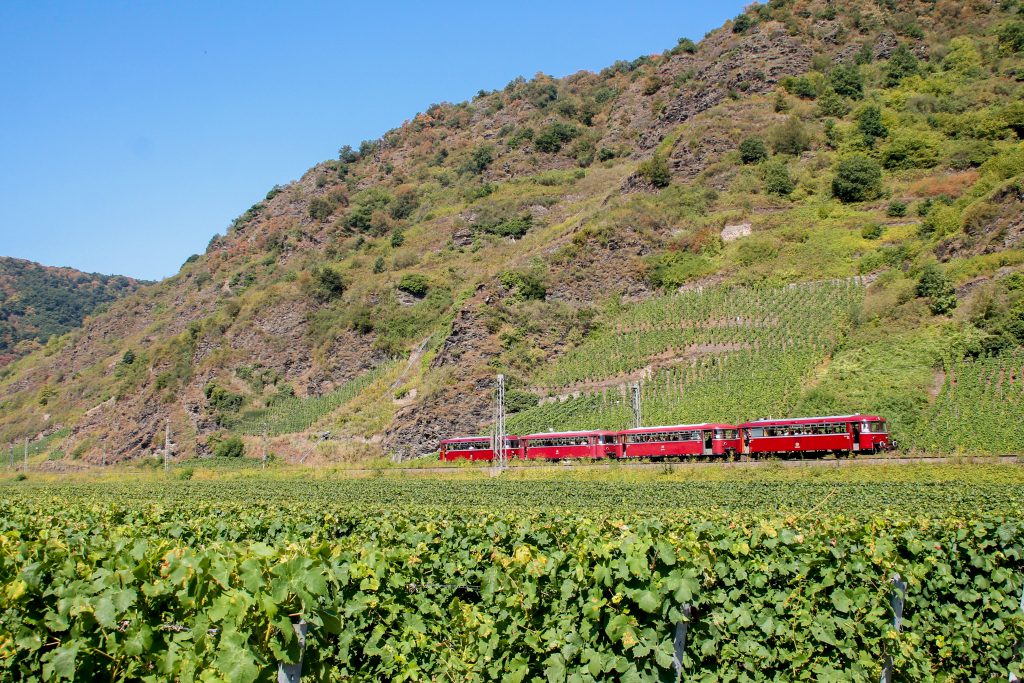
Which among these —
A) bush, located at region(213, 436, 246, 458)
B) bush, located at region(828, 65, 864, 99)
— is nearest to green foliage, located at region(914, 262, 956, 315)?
bush, located at region(828, 65, 864, 99)

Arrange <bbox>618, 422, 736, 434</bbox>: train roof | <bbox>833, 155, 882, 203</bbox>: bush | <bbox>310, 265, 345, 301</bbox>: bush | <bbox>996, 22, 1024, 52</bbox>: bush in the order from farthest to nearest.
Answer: <bbox>310, 265, 345, 301</bbox>: bush, <bbox>996, 22, 1024, 52</bbox>: bush, <bbox>833, 155, 882, 203</bbox>: bush, <bbox>618, 422, 736, 434</bbox>: train roof

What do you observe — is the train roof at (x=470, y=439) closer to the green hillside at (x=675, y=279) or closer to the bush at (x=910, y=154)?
the green hillside at (x=675, y=279)

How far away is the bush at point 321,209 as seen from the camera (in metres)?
130

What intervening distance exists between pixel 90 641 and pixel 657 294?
210ft

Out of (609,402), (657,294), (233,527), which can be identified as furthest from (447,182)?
(233,527)

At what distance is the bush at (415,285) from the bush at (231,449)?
26.7 meters

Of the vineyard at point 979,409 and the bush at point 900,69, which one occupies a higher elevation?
the bush at point 900,69

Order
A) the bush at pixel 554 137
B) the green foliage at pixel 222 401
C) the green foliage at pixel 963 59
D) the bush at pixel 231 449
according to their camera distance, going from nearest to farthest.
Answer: the bush at pixel 231 449
the green foliage at pixel 222 401
the green foliage at pixel 963 59
the bush at pixel 554 137

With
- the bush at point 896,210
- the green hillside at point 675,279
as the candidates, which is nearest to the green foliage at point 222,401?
the green hillside at point 675,279

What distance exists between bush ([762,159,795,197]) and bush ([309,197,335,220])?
257 ft

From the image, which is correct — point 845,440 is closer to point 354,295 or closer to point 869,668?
point 869,668

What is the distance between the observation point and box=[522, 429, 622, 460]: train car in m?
47.7

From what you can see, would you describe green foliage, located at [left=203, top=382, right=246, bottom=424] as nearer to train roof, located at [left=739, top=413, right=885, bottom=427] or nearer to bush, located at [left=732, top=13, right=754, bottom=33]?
train roof, located at [left=739, top=413, right=885, bottom=427]

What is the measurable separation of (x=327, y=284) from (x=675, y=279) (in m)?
44.8
